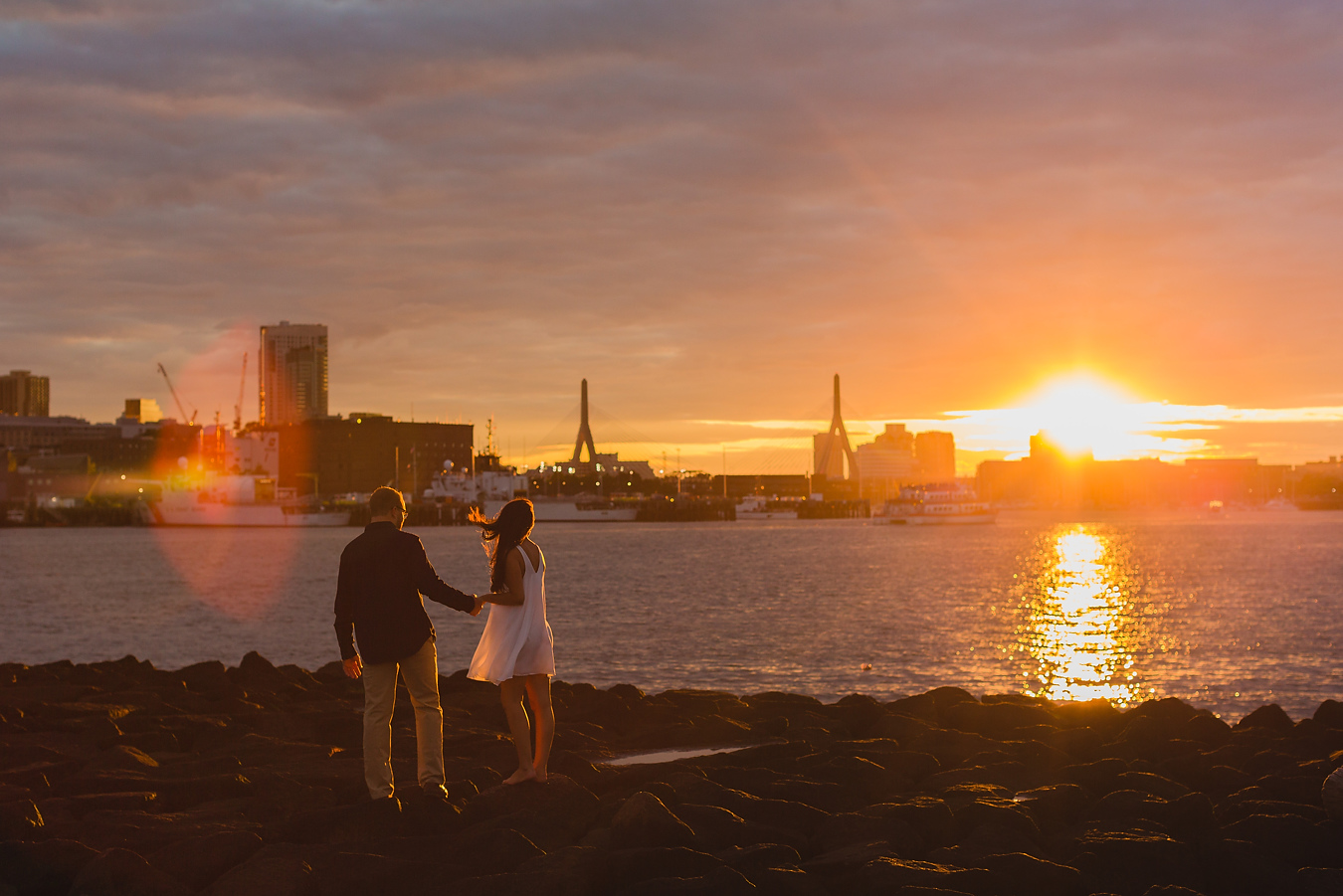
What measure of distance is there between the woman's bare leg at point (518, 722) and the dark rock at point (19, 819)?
278 cm

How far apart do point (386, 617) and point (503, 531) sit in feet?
2.79

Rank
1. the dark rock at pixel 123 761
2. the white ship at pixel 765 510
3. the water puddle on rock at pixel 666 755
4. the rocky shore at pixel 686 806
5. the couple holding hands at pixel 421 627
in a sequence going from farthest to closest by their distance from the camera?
the white ship at pixel 765 510, the water puddle on rock at pixel 666 755, the dark rock at pixel 123 761, the couple holding hands at pixel 421 627, the rocky shore at pixel 686 806

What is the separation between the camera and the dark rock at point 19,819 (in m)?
6.57

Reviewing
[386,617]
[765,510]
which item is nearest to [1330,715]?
[386,617]

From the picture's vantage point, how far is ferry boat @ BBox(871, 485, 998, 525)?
155250 millimetres

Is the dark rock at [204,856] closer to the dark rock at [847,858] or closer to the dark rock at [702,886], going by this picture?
the dark rock at [702,886]

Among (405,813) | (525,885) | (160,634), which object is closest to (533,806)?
(405,813)

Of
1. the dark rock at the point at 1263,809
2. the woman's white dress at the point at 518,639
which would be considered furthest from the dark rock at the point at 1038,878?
the woman's white dress at the point at 518,639

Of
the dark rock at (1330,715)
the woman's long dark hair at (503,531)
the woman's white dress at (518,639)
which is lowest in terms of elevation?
the dark rock at (1330,715)

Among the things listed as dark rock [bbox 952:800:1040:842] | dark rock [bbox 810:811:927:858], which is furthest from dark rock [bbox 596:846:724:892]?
dark rock [bbox 952:800:1040:842]

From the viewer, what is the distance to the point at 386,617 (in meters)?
6.71

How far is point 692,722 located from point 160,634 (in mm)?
23721

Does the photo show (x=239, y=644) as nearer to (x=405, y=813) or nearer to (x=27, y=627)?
(x=27, y=627)

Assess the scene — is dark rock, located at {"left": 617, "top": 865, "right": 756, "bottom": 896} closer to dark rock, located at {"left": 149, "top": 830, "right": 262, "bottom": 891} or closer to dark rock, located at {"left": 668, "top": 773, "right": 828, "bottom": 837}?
dark rock, located at {"left": 668, "top": 773, "right": 828, "bottom": 837}
